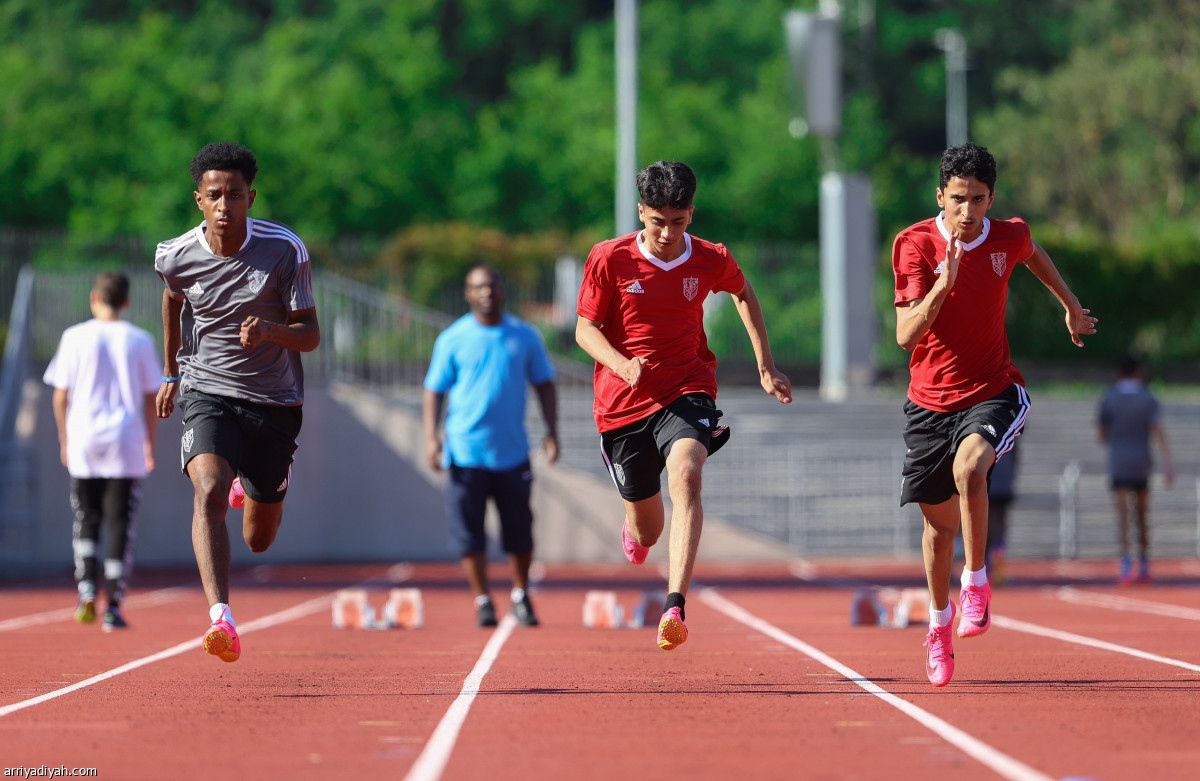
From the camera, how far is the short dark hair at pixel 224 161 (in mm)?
7434

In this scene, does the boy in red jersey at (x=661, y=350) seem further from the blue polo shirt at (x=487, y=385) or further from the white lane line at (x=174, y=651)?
the blue polo shirt at (x=487, y=385)

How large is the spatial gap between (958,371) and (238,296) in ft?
9.94

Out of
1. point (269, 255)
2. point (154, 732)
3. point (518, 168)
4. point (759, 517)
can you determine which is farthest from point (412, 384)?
point (518, 168)

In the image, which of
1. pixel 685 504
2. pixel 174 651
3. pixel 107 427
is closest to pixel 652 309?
pixel 685 504

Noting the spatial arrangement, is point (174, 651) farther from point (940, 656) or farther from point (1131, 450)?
point (1131, 450)

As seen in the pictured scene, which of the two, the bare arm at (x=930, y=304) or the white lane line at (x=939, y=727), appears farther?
the bare arm at (x=930, y=304)

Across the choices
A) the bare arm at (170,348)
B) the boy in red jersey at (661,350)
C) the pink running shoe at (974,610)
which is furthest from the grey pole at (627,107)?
the pink running shoe at (974,610)

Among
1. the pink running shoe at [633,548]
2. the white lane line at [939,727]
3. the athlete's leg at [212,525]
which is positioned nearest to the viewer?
the white lane line at [939,727]

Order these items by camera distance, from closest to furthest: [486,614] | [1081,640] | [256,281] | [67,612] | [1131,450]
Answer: [256,281] < [1081,640] < [486,614] < [67,612] < [1131,450]

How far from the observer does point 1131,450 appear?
648 inches

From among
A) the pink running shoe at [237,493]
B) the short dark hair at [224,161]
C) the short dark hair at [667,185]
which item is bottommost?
the pink running shoe at [237,493]

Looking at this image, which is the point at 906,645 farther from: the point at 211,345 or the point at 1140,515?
the point at 1140,515

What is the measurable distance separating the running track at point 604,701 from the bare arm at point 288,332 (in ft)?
4.58

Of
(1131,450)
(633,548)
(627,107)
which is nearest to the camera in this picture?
Answer: (633,548)
